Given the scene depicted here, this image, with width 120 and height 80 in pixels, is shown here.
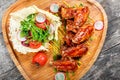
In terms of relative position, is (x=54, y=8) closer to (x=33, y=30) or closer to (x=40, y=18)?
(x=40, y=18)

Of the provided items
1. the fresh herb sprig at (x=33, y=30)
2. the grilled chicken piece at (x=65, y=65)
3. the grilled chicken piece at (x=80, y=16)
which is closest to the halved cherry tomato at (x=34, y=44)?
the fresh herb sprig at (x=33, y=30)

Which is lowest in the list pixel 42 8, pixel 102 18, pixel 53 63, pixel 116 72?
pixel 116 72

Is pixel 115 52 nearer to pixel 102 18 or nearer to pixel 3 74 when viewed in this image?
pixel 102 18

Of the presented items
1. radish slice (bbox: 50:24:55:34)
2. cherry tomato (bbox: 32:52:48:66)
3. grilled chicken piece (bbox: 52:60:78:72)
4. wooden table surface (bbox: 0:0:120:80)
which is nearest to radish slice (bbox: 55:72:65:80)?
grilled chicken piece (bbox: 52:60:78:72)

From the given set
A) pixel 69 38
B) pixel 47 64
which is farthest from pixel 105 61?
pixel 47 64

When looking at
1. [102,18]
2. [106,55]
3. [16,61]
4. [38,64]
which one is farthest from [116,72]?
[16,61]

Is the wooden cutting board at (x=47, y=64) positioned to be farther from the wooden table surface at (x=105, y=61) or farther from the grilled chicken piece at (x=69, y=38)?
the grilled chicken piece at (x=69, y=38)

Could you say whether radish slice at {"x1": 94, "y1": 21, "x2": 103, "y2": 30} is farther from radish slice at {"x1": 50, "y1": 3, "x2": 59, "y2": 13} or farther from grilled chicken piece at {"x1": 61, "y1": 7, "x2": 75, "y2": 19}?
radish slice at {"x1": 50, "y1": 3, "x2": 59, "y2": 13}
